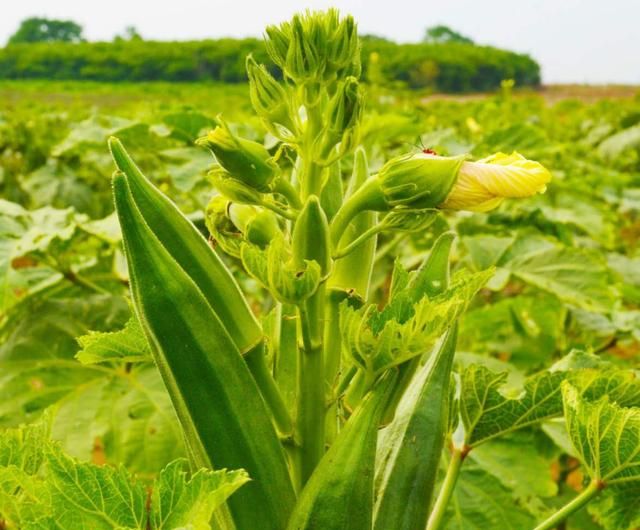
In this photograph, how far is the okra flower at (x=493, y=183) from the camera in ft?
2.81

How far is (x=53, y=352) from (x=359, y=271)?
132 centimetres

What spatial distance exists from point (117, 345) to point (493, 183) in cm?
48

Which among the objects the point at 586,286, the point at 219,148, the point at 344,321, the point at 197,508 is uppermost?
the point at 219,148

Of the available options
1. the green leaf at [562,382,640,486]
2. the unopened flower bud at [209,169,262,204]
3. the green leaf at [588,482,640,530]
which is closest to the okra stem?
the unopened flower bud at [209,169,262,204]

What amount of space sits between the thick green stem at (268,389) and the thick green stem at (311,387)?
0.07ft

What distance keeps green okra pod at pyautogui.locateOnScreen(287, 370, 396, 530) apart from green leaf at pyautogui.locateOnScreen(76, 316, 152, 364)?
262 mm

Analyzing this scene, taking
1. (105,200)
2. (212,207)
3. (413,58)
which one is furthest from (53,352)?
(413,58)

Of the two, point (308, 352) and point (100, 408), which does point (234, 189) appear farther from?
point (100, 408)

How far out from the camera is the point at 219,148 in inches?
34.4

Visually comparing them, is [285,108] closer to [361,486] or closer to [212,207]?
[212,207]

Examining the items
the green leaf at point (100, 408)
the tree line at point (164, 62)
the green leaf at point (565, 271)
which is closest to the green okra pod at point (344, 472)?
the green leaf at point (100, 408)

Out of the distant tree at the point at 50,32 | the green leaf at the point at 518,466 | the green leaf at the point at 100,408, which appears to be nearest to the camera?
the green leaf at the point at 518,466

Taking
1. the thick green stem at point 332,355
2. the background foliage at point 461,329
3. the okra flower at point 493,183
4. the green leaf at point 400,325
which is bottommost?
the background foliage at point 461,329

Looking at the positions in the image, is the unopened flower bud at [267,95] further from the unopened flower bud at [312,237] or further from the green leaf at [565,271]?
the green leaf at [565,271]
